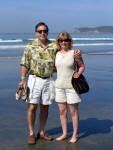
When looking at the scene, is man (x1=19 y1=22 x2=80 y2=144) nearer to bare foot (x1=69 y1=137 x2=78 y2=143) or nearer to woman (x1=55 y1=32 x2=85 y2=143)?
woman (x1=55 y1=32 x2=85 y2=143)

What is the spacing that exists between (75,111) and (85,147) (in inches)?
21.7

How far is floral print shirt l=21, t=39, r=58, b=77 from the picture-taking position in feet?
13.7

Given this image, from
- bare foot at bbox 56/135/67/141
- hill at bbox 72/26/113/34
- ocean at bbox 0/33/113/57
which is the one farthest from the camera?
hill at bbox 72/26/113/34

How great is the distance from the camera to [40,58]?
4.19m

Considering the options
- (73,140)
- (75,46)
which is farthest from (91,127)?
(75,46)

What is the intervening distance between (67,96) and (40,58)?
27.3 inches

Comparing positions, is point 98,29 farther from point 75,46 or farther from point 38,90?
point 38,90

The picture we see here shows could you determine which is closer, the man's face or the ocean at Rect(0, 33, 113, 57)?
the man's face

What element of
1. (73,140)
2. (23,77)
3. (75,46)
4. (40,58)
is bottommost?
(73,140)

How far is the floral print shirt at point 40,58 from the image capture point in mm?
4184

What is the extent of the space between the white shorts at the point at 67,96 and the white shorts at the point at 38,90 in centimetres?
16

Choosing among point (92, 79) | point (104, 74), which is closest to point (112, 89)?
point (92, 79)

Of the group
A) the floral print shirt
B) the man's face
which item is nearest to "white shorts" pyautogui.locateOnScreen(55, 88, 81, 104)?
the floral print shirt

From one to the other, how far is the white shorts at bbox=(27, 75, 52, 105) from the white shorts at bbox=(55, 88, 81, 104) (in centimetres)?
16
